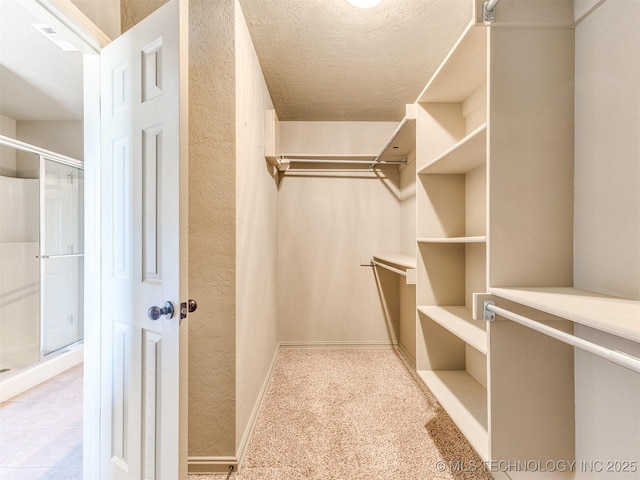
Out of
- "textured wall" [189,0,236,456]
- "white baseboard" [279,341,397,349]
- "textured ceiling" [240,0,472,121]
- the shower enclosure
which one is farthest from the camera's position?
"white baseboard" [279,341,397,349]

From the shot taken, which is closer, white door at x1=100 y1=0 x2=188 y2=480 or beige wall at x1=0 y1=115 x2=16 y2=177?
white door at x1=100 y1=0 x2=188 y2=480

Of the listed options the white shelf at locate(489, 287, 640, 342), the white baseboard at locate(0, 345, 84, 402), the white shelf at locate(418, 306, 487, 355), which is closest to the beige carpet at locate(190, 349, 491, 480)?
the white shelf at locate(418, 306, 487, 355)

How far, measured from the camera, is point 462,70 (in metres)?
1.38

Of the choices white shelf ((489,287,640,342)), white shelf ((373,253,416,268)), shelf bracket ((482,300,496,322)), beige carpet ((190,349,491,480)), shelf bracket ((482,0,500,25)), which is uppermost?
shelf bracket ((482,0,500,25))

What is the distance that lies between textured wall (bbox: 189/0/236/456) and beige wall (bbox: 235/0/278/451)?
0.04 m

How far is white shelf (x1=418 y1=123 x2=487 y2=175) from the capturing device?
1.14 metres

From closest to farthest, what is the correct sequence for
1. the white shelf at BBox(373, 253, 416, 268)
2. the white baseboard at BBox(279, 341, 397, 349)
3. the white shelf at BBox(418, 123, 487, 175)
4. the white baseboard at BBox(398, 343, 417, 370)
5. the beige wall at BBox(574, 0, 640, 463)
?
the beige wall at BBox(574, 0, 640, 463) → the white shelf at BBox(418, 123, 487, 175) → the white shelf at BBox(373, 253, 416, 268) → the white baseboard at BBox(398, 343, 417, 370) → the white baseboard at BBox(279, 341, 397, 349)

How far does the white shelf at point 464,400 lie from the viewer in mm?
1159

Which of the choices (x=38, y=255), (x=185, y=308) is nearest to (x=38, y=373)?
(x=38, y=255)

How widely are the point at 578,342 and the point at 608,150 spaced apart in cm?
65

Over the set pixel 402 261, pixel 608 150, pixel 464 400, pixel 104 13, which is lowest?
pixel 464 400

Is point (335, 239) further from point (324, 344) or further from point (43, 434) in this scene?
point (43, 434)

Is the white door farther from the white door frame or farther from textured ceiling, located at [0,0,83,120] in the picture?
textured ceiling, located at [0,0,83,120]

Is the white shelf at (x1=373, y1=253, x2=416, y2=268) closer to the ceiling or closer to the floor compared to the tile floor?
closer to the ceiling
